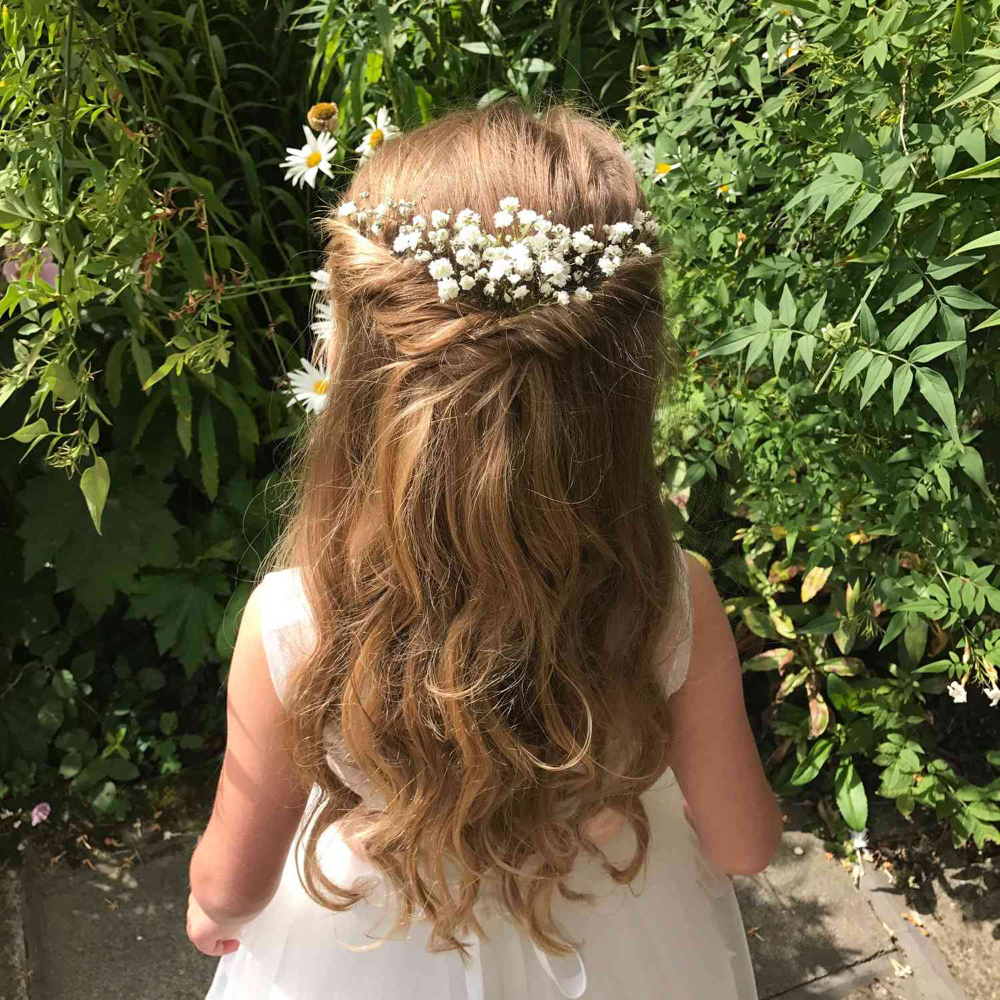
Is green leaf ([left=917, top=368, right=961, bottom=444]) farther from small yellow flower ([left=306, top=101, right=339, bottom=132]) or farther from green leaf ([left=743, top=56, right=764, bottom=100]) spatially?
small yellow flower ([left=306, top=101, right=339, bottom=132])

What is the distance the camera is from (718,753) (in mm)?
1166

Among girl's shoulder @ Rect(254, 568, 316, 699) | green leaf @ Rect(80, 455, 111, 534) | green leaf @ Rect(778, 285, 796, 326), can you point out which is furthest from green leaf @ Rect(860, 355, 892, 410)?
green leaf @ Rect(80, 455, 111, 534)

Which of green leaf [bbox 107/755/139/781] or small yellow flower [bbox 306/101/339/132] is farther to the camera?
green leaf [bbox 107/755/139/781]

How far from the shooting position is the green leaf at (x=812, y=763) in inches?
77.1

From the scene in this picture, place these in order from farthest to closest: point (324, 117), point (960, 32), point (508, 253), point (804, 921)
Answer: point (804, 921), point (324, 117), point (960, 32), point (508, 253)

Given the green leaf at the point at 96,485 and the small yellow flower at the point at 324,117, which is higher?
the small yellow flower at the point at 324,117

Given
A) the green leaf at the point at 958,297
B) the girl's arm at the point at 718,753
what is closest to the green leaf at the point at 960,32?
the green leaf at the point at 958,297

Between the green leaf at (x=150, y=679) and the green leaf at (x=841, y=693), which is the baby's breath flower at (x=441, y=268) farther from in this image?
the green leaf at (x=150, y=679)

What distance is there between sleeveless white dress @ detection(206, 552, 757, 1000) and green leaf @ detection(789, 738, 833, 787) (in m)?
0.63

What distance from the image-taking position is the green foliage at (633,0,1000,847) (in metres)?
1.14

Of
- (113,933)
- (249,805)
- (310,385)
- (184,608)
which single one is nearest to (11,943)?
(113,933)

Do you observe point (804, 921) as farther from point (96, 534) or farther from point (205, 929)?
point (96, 534)

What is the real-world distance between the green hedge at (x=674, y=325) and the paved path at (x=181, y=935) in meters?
0.19

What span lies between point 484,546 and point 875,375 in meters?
0.56
